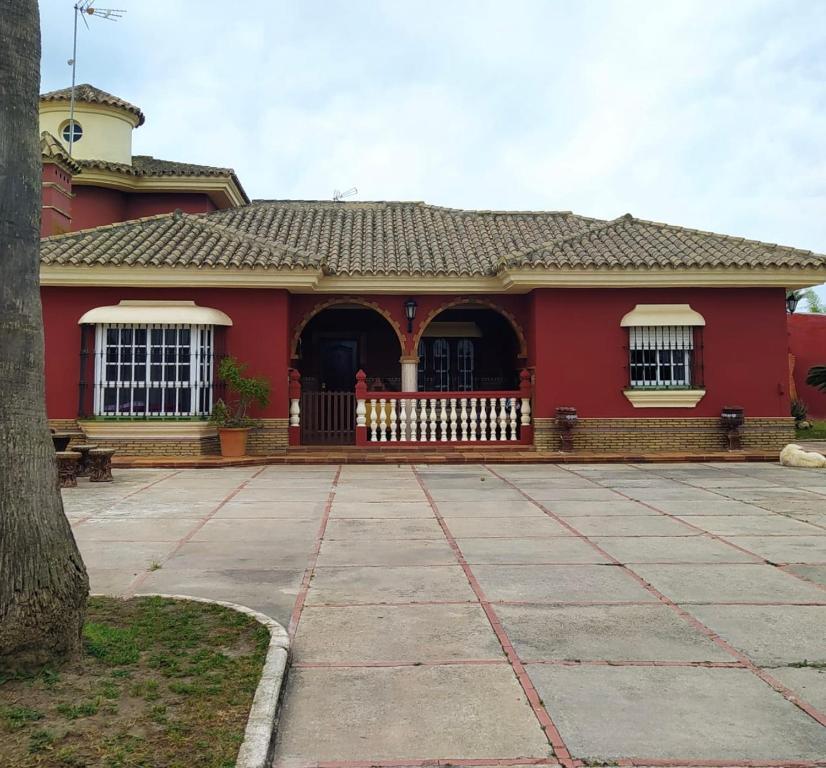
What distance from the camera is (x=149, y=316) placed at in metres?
13.0

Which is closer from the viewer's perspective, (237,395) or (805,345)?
(237,395)

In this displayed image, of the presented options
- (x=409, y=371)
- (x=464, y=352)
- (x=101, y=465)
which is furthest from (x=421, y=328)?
(x=101, y=465)

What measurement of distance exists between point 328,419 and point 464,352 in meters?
4.70

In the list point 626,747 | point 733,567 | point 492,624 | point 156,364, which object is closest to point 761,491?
point 733,567

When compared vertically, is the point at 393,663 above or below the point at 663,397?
below

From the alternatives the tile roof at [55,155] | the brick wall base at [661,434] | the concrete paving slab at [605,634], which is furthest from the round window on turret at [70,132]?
the concrete paving slab at [605,634]

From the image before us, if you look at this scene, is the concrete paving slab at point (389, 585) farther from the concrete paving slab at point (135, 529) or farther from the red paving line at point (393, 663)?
the concrete paving slab at point (135, 529)

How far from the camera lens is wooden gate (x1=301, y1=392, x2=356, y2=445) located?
14.1m

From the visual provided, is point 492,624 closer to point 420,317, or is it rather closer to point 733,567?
point 733,567

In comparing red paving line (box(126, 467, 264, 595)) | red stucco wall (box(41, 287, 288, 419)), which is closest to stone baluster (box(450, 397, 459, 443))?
red stucco wall (box(41, 287, 288, 419))

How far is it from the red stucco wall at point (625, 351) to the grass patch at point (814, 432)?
444 centimetres

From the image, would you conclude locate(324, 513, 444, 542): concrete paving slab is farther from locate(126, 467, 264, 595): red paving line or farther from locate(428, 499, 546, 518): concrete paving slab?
locate(126, 467, 264, 595): red paving line

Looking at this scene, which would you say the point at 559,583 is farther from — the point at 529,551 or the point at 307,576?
the point at 307,576

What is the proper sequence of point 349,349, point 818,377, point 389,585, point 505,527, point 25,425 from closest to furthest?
1. point 25,425
2. point 389,585
3. point 505,527
4. point 349,349
5. point 818,377
